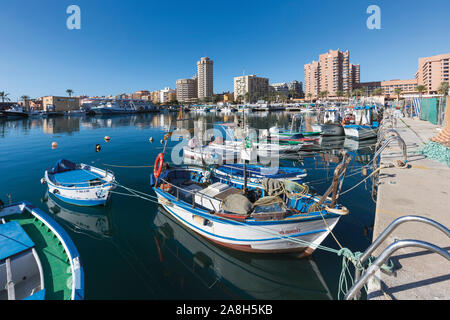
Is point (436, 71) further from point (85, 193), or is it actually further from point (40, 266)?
point (40, 266)

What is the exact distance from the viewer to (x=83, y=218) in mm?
13484

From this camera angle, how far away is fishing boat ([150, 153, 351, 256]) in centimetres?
866

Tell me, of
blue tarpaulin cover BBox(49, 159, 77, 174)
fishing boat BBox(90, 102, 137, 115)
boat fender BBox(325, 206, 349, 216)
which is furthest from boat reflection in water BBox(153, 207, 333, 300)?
fishing boat BBox(90, 102, 137, 115)

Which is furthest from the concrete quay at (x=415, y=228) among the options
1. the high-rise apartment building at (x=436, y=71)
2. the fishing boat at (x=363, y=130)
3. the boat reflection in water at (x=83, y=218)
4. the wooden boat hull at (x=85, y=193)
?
the high-rise apartment building at (x=436, y=71)

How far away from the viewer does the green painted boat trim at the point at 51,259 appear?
6.54m

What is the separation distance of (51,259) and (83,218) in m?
6.25

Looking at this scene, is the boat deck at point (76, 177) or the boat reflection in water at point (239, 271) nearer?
the boat reflection in water at point (239, 271)

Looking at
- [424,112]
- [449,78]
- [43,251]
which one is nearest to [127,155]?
[43,251]

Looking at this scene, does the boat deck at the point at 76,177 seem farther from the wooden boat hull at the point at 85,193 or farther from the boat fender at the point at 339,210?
the boat fender at the point at 339,210

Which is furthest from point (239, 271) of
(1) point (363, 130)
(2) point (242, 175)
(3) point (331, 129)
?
(1) point (363, 130)

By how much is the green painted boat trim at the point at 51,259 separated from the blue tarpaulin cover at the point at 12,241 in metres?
0.68

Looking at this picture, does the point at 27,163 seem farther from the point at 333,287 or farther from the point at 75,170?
the point at 333,287

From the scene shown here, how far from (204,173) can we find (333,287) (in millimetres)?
9641

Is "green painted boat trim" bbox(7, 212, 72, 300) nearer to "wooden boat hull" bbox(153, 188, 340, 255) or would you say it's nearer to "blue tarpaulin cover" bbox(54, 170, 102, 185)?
"wooden boat hull" bbox(153, 188, 340, 255)
